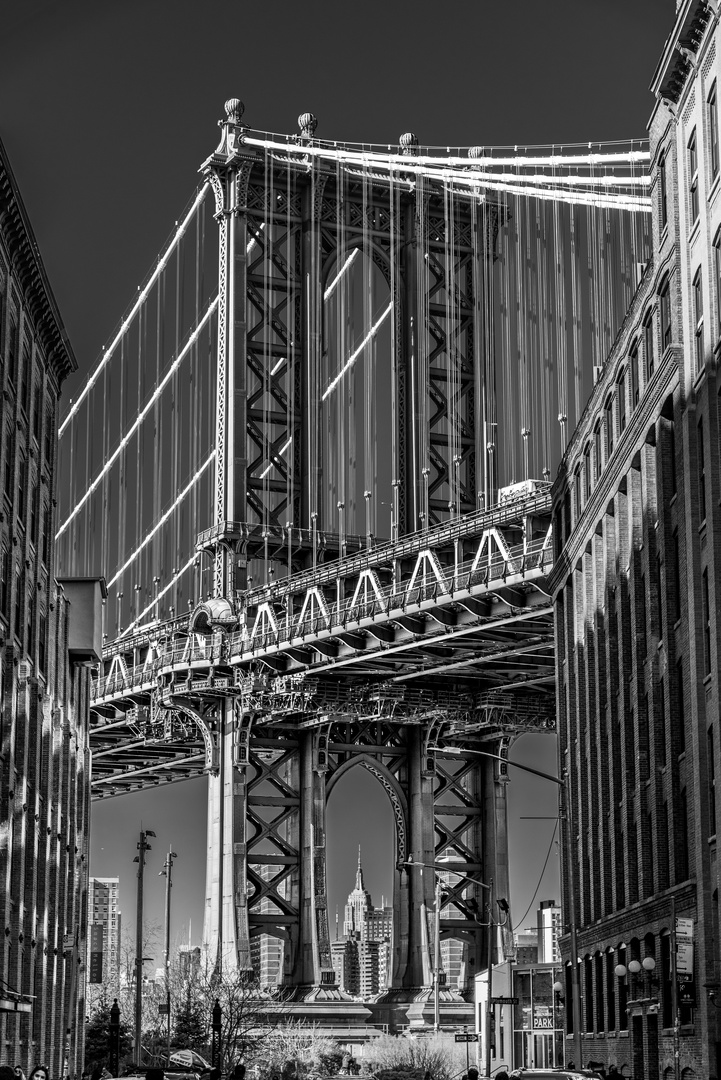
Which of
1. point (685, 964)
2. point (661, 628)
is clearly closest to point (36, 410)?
point (661, 628)

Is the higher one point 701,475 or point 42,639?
point 42,639

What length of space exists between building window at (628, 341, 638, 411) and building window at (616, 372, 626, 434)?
0.91 meters

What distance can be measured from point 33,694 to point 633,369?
21820 millimetres

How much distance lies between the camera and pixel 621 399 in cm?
5497

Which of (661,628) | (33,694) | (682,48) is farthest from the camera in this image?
(33,694)

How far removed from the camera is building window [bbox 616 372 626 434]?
178ft

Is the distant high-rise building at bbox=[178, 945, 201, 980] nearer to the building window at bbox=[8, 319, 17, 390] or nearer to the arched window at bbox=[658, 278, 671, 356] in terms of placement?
the building window at bbox=[8, 319, 17, 390]

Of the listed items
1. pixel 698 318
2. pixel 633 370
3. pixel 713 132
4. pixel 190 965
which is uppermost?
pixel 713 132

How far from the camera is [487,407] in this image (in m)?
A: 101

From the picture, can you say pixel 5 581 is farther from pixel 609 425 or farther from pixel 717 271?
pixel 717 271

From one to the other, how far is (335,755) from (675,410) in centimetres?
6536

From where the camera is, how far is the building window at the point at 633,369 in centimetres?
5263

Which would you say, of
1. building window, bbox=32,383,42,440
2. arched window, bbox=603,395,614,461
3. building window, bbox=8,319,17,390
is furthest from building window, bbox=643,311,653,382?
building window, bbox=32,383,42,440

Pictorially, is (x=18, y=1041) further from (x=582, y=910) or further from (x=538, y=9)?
(x=538, y=9)
